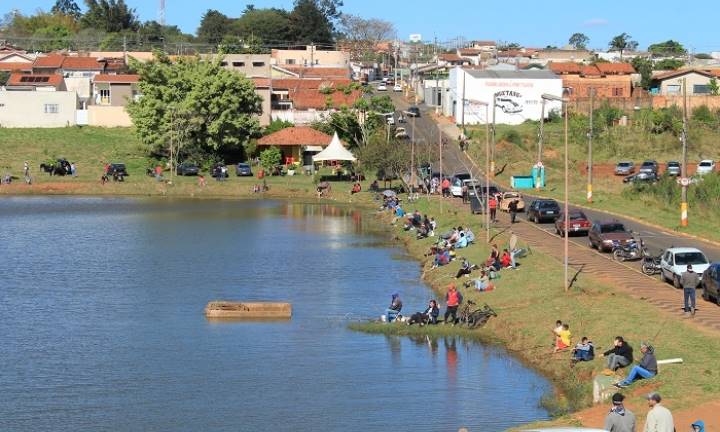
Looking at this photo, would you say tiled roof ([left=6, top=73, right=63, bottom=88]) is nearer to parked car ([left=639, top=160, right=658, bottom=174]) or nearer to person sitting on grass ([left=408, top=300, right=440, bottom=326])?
parked car ([left=639, top=160, right=658, bottom=174])

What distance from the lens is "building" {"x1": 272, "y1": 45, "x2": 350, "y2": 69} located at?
16550cm

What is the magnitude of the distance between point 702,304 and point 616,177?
174ft

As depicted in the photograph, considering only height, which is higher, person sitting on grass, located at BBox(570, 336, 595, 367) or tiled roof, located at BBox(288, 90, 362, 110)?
tiled roof, located at BBox(288, 90, 362, 110)

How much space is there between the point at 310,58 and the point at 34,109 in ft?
200

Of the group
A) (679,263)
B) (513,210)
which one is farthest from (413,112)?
(679,263)

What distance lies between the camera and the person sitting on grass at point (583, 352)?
3155 cm

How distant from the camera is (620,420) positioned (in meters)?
Result: 21.0

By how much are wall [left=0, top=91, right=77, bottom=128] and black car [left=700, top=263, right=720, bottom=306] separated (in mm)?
82210

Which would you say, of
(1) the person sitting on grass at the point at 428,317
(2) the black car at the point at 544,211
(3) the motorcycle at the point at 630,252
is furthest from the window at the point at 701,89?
(1) the person sitting on grass at the point at 428,317

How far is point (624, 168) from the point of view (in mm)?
90875

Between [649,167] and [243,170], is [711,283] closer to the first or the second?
[649,167]

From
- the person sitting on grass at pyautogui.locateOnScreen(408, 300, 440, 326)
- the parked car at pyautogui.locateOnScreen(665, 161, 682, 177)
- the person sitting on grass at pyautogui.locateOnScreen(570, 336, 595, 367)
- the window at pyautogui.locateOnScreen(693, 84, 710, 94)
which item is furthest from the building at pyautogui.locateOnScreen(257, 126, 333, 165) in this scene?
the person sitting on grass at pyautogui.locateOnScreen(570, 336, 595, 367)

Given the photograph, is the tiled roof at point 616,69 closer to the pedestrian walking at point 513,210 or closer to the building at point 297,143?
the building at point 297,143

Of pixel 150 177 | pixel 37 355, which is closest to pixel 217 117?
pixel 150 177
